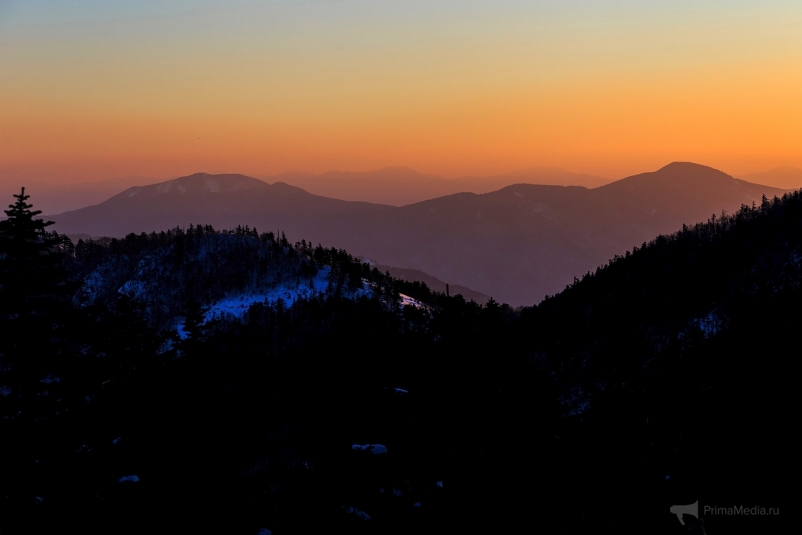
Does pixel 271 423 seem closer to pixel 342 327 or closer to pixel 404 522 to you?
pixel 404 522

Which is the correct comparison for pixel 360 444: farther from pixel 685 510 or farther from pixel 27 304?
pixel 27 304

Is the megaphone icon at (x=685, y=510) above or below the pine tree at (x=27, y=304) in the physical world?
below

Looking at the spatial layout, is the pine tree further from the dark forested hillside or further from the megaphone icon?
the megaphone icon

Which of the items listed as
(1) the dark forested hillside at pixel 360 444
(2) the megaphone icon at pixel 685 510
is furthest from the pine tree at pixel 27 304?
(2) the megaphone icon at pixel 685 510

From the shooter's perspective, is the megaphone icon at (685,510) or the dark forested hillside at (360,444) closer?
the dark forested hillside at (360,444)

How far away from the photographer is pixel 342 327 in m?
158

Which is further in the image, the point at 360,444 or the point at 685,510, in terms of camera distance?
the point at 360,444

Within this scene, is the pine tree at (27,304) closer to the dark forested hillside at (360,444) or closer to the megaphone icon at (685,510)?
the dark forested hillside at (360,444)

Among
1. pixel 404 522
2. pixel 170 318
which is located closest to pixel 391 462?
pixel 404 522

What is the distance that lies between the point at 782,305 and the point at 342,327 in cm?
10329

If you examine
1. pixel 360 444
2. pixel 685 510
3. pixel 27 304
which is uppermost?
pixel 27 304

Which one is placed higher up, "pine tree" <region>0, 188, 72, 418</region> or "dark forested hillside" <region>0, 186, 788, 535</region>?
"pine tree" <region>0, 188, 72, 418</region>

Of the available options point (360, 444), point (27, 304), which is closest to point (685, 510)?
point (360, 444)

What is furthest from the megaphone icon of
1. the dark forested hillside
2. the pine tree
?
the pine tree
